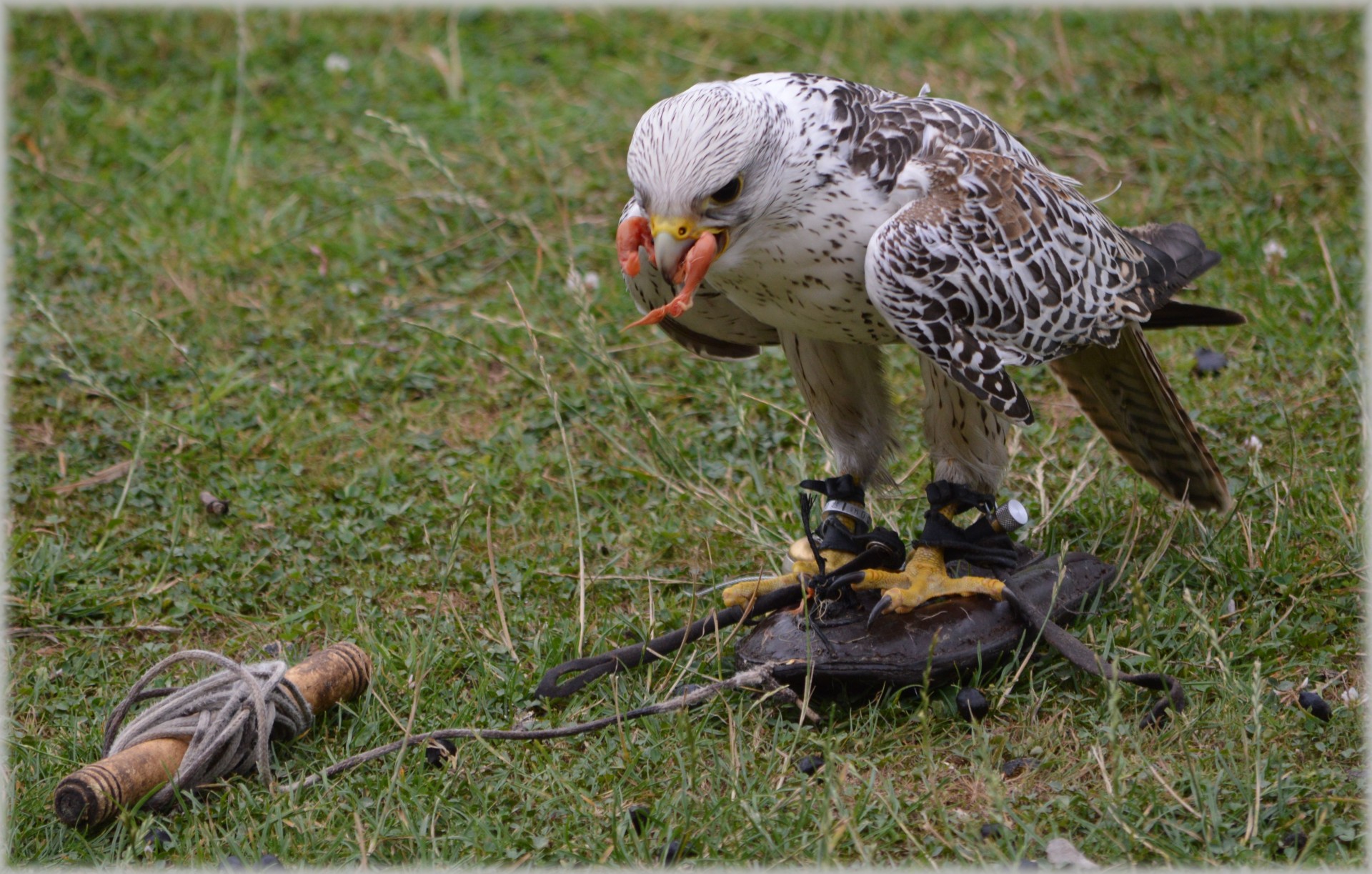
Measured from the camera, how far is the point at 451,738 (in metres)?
3.05

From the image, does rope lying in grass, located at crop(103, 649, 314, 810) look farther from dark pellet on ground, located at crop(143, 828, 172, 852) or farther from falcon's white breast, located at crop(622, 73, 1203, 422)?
falcon's white breast, located at crop(622, 73, 1203, 422)

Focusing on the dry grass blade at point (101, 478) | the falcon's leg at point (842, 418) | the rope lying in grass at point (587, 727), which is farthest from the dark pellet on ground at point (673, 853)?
the dry grass blade at point (101, 478)

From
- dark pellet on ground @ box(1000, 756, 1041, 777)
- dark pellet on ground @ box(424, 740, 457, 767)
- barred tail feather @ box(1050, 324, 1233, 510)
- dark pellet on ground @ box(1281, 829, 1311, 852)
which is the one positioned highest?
barred tail feather @ box(1050, 324, 1233, 510)

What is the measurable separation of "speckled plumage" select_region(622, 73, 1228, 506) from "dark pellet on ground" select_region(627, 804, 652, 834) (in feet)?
3.79

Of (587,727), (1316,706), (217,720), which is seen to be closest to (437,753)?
(587,727)

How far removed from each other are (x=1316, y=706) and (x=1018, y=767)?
0.71 m

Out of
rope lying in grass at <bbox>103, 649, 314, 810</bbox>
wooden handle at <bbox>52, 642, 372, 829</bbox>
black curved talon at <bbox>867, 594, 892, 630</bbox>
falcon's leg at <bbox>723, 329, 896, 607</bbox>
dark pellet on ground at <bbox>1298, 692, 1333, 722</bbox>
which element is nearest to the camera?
wooden handle at <bbox>52, 642, 372, 829</bbox>

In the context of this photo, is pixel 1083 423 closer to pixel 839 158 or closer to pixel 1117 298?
pixel 1117 298

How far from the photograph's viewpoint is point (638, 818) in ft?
9.00

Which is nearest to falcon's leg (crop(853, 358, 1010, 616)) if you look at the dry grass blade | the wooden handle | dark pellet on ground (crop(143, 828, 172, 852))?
the wooden handle

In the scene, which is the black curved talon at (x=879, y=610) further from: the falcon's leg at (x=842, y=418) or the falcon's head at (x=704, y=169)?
the falcon's head at (x=704, y=169)

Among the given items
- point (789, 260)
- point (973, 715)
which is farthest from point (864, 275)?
point (973, 715)

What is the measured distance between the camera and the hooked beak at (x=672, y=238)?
2.70 meters

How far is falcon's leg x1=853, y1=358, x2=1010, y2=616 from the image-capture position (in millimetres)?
3240
